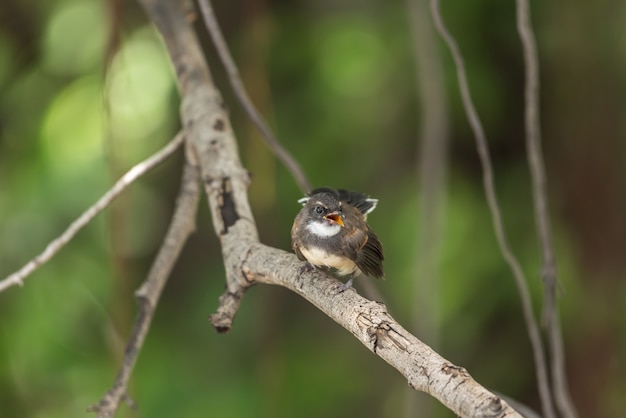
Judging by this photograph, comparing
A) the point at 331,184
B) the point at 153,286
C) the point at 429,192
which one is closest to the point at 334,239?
the point at 153,286

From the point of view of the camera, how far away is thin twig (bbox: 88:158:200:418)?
260 centimetres

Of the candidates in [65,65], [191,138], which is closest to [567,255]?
[191,138]

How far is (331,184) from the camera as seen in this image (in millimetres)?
4734

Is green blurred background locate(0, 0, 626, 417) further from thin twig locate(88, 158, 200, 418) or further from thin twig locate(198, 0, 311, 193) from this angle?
thin twig locate(88, 158, 200, 418)

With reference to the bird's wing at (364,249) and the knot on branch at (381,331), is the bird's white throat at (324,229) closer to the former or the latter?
the bird's wing at (364,249)

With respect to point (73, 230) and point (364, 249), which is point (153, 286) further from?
point (364, 249)

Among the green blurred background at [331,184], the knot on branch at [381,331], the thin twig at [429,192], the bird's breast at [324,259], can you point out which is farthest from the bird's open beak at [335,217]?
the green blurred background at [331,184]

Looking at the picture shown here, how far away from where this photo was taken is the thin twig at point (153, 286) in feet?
8.54

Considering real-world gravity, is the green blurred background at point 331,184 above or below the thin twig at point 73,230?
above

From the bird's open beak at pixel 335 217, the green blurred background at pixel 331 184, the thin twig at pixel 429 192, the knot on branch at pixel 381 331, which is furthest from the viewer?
the green blurred background at pixel 331 184

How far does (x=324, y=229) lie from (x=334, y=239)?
2.0 inches

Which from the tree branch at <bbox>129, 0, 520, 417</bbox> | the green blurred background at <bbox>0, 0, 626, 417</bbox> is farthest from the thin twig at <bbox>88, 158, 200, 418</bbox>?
the green blurred background at <bbox>0, 0, 626, 417</bbox>

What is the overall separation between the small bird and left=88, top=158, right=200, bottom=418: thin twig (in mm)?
445

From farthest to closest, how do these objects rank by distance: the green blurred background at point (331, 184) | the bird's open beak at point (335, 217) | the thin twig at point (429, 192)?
the green blurred background at point (331, 184), the thin twig at point (429, 192), the bird's open beak at point (335, 217)
